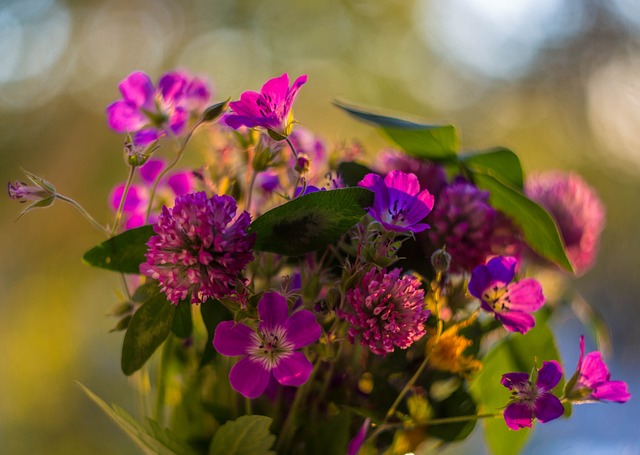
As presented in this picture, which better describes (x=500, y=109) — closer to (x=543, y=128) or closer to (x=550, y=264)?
(x=543, y=128)

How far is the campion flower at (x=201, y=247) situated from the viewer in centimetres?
31

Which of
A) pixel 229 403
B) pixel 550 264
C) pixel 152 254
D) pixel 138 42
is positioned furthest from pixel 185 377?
pixel 138 42

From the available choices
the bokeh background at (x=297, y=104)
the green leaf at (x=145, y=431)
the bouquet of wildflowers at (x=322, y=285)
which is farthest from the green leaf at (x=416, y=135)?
the bokeh background at (x=297, y=104)

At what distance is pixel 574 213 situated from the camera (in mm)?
544

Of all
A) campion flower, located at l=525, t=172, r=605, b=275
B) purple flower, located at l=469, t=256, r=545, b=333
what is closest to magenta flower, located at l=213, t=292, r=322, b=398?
purple flower, located at l=469, t=256, r=545, b=333

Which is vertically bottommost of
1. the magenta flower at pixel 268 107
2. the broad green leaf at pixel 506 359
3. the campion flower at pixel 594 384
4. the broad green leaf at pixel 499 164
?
the broad green leaf at pixel 506 359

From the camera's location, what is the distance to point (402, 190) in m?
0.36

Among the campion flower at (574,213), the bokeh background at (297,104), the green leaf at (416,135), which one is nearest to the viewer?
the green leaf at (416,135)

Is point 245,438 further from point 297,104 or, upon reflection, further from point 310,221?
point 297,104

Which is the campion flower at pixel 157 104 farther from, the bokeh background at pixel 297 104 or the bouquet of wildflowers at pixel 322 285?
the bokeh background at pixel 297 104

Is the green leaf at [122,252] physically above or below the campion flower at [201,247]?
below

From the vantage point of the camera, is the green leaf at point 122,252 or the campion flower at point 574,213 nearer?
the green leaf at point 122,252

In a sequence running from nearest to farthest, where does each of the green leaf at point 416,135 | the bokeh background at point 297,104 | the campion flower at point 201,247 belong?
the campion flower at point 201,247
the green leaf at point 416,135
the bokeh background at point 297,104

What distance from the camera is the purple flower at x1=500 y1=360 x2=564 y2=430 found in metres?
0.35
